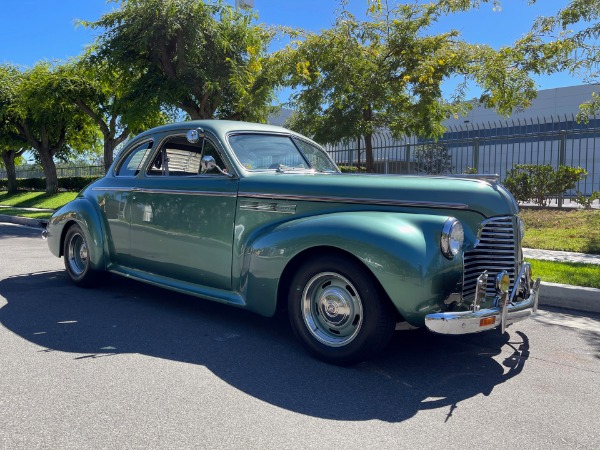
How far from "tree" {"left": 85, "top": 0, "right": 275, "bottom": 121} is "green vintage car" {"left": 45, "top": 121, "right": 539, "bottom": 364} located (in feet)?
29.4

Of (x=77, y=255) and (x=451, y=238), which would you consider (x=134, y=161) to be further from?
(x=451, y=238)

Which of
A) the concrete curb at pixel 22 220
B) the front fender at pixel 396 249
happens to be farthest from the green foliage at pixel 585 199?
the concrete curb at pixel 22 220

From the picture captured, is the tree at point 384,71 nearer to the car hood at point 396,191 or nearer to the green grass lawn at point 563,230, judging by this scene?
the green grass lawn at point 563,230

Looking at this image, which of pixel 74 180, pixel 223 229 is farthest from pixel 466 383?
pixel 74 180

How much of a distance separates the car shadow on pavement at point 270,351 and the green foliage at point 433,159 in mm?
9848

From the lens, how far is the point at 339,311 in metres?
3.88

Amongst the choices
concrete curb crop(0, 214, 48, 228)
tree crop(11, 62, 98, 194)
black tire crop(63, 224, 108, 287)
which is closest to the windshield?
black tire crop(63, 224, 108, 287)

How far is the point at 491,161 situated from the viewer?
562 inches

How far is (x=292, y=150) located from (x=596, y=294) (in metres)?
3.67

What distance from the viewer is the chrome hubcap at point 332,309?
3846 millimetres

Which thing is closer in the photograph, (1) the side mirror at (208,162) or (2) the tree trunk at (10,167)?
(1) the side mirror at (208,162)

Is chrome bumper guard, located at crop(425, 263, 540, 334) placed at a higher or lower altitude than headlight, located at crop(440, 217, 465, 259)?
lower

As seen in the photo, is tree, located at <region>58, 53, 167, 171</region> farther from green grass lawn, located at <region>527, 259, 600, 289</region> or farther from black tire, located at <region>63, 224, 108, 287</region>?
green grass lawn, located at <region>527, 259, 600, 289</region>

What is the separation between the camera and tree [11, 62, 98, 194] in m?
19.6
